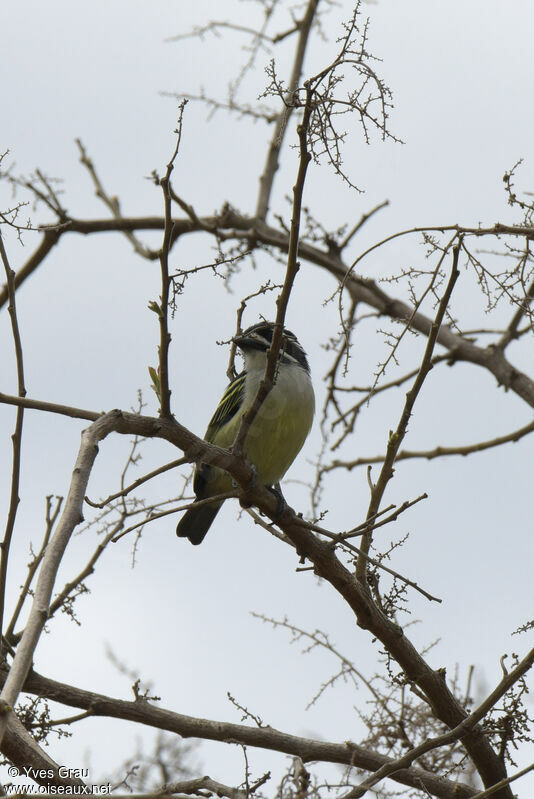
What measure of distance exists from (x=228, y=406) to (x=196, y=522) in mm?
969

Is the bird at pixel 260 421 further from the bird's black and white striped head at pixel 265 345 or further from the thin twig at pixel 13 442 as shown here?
the thin twig at pixel 13 442

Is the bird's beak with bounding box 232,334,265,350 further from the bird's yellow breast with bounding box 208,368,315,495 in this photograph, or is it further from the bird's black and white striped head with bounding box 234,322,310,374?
the bird's yellow breast with bounding box 208,368,315,495

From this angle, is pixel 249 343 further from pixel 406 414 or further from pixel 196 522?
pixel 406 414

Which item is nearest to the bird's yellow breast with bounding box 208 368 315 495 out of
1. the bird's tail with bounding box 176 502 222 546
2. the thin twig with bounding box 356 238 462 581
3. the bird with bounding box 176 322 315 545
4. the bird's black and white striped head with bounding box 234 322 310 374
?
the bird with bounding box 176 322 315 545

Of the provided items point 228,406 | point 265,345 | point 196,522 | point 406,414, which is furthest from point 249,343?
point 406,414

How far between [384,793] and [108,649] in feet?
5.14

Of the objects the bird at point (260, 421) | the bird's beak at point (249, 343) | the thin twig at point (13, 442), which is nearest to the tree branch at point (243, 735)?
the thin twig at point (13, 442)

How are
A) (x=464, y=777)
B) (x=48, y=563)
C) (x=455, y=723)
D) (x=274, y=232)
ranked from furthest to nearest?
(x=274, y=232)
(x=464, y=777)
(x=455, y=723)
(x=48, y=563)

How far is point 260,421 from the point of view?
21.2ft

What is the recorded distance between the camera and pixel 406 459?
A: 6906mm

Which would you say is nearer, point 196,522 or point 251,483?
point 251,483

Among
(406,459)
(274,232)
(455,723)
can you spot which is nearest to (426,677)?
(455,723)

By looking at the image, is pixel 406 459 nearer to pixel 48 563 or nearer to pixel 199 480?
pixel 199 480

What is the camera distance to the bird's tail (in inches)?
286
